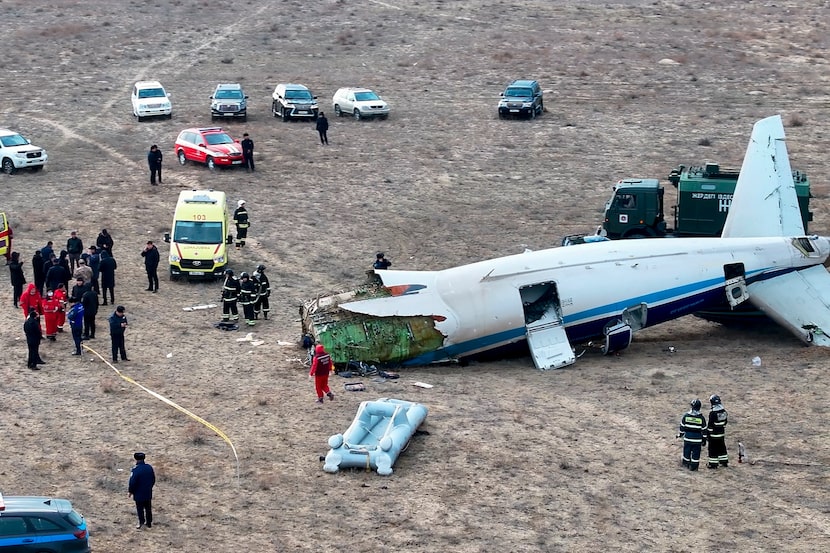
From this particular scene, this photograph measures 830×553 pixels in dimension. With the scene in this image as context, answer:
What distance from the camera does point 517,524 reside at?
21391 mm

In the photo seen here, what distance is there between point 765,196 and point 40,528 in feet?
72.0

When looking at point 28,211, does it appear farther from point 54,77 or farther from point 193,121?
point 54,77

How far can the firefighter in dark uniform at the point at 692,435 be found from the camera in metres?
23.2

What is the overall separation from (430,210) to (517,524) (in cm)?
2496

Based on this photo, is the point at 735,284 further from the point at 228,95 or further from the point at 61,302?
the point at 228,95

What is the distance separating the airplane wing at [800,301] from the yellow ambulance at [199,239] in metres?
15.5

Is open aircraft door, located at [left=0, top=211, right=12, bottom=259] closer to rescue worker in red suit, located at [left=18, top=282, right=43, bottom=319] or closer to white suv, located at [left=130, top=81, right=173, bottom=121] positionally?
rescue worker in red suit, located at [left=18, top=282, right=43, bottom=319]

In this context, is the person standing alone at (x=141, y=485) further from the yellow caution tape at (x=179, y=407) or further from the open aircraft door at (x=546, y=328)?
the open aircraft door at (x=546, y=328)

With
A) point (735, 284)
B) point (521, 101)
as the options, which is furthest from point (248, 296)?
point (521, 101)

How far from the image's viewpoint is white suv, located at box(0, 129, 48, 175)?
48844mm

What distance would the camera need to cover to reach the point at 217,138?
50.4 metres

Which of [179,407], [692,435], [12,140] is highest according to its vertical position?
[12,140]

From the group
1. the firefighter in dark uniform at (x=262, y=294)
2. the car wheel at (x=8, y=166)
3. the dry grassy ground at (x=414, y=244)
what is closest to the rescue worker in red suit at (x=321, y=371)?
the dry grassy ground at (x=414, y=244)

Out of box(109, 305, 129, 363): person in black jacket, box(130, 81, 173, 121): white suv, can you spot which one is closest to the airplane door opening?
box(109, 305, 129, 363): person in black jacket
